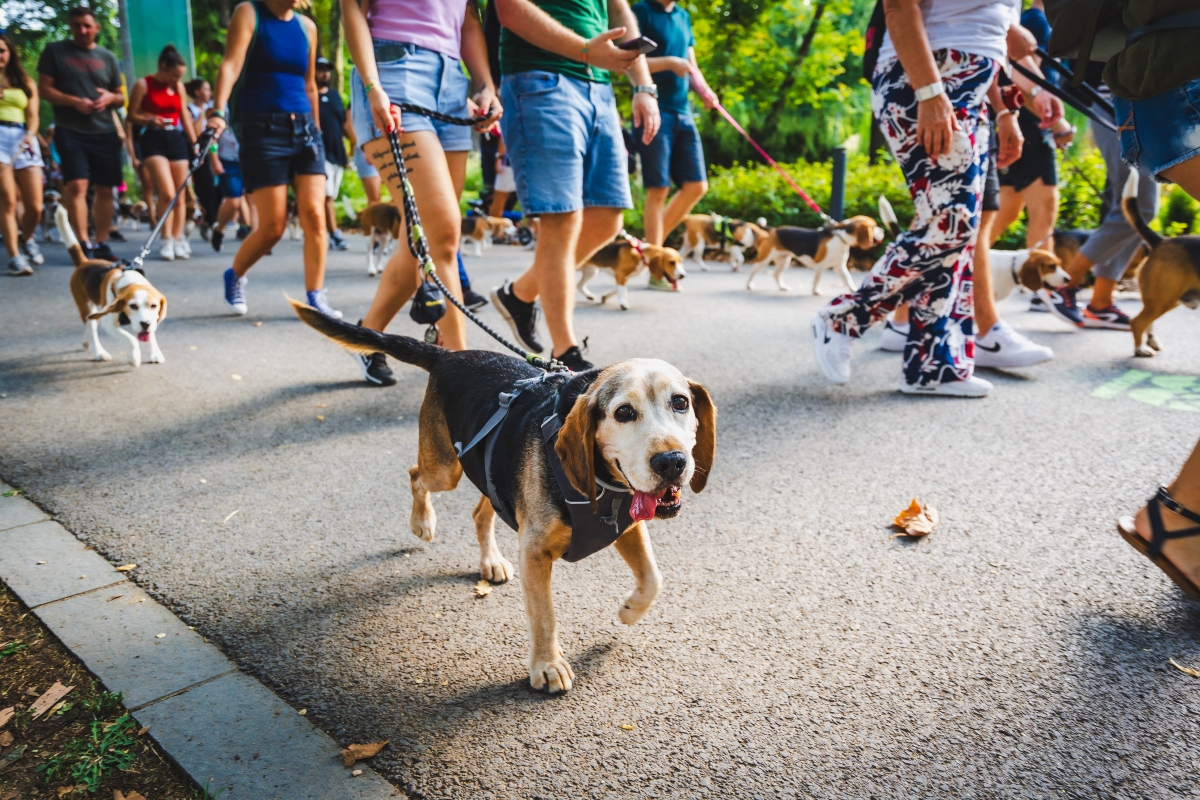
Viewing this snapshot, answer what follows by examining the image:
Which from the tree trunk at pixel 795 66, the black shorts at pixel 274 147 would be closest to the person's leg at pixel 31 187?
the black shorts at pixel 274 147

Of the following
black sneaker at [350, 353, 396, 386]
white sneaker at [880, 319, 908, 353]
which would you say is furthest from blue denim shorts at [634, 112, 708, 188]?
black sneaker at [350, 353, 396, 386]

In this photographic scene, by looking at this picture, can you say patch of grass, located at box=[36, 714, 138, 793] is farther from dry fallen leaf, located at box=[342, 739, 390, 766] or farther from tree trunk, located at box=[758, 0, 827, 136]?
tree trunk, located at box=[758, 0, 827, 136]

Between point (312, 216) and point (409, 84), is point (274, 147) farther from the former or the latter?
point (409, 84)

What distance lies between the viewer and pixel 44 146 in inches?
603

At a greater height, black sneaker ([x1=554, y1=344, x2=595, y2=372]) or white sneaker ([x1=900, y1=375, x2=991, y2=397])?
black sneaker ([x1=554, y1=344, x2=595, y2=372])

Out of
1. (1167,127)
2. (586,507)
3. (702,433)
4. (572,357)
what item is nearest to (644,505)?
(586,507)

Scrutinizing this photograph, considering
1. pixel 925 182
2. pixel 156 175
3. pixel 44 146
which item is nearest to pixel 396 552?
pixel 925 182

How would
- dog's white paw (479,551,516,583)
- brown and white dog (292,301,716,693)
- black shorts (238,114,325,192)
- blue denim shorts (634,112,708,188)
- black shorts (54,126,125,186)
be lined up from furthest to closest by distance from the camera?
1. black shorts (54,126,125,186)
2. blue denim shorts (634,112,708,188)
3. black shorts (238,114,325,192)
4. dog's white paw (479,551,516,583)
5. brown and white dog (292,301,716,693)

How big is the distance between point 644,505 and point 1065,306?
6.41 metres

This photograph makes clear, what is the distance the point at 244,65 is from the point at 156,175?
513 centimetres

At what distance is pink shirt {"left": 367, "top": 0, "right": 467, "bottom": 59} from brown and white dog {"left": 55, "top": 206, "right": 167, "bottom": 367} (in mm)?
2419

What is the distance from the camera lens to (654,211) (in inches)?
350

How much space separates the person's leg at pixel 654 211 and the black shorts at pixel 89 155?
6.24 metres

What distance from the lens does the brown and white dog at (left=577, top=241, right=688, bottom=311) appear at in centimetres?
843
